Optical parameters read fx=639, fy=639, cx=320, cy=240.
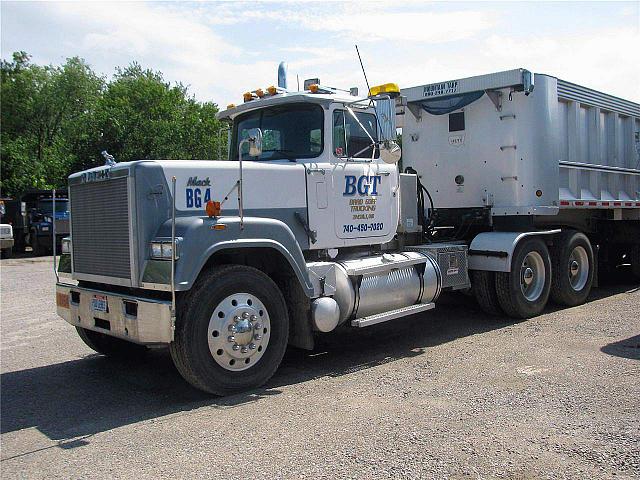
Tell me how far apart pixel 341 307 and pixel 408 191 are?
2.42 meters

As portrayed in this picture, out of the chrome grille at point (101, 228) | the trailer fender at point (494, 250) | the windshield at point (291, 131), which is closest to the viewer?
the chrome grille at point (101, 228)

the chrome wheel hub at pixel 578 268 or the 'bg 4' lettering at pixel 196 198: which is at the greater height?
the 'bg 4' lettering at pixel 196 198

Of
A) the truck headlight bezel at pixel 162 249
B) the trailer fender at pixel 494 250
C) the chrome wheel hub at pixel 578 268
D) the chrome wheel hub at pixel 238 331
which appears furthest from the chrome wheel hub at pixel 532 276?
the truck headlight bezel at pixel 162 249

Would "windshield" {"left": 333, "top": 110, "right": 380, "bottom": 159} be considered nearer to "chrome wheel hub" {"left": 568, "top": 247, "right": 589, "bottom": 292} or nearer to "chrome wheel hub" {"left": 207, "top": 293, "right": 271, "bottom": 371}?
"chrome wheel hub" {"left": 207, "top": 293, "right": 271, "bottom": 371}

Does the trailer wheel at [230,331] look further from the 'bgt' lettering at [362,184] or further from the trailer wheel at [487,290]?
the trailer wheel at [487,290]

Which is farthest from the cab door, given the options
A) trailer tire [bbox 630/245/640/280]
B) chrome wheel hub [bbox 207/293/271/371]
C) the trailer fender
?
trailer tire [bbox 630/245/640/280]

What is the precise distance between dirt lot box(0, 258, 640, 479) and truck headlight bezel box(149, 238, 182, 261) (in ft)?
4.34

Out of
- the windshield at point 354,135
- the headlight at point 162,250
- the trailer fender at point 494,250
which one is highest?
the windshield at point 354,135

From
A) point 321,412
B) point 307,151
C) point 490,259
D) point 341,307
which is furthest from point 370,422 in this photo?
point 490,259

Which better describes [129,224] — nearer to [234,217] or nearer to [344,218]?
[234,217]

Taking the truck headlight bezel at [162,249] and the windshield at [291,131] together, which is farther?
the windshield at [291,131]

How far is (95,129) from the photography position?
3184 centimetres

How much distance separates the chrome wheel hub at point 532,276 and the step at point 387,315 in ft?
6.76

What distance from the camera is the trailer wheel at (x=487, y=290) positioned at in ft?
30.2
